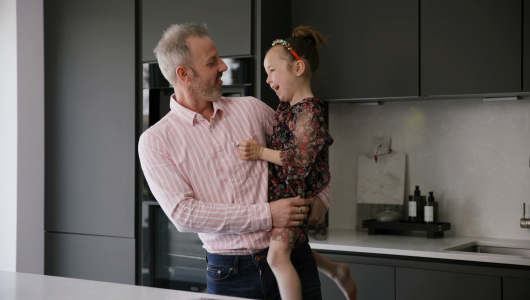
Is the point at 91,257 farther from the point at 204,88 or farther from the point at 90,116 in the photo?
the point at 204,88

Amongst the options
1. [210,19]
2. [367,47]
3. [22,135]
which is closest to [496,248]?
[367,47]

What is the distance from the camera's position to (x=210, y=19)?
2896 mm

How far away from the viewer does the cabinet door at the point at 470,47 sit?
2.55 m

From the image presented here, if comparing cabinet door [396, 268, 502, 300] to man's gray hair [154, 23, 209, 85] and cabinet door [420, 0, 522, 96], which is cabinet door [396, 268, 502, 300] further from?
man's gray hair [154, 23, 209, 85]

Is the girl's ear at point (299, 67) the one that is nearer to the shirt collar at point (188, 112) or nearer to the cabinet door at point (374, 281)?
the shirt collar at point (188, 112)

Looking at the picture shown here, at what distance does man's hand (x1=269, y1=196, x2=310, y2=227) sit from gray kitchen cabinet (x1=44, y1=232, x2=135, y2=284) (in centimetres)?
168

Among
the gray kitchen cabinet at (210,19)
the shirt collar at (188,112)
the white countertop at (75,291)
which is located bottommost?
the white countertop at (75,291)

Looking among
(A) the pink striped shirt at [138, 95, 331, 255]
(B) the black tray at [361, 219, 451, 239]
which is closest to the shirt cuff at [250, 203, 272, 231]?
(A) the pink striped shirt at [138, 95, 331, 255]

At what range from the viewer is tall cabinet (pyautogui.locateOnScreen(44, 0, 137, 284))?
313 cm

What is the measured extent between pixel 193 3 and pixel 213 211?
65.6 inches

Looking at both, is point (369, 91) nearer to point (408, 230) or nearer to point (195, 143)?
point (408, 230)

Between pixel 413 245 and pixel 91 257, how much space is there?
6.06ft

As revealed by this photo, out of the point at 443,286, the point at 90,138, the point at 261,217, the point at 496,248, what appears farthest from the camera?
the point at 90,138

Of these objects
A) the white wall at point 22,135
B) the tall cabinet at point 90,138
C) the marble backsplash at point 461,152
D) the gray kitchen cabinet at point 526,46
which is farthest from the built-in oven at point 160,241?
the gray kitchen cabinet at point 526,46
